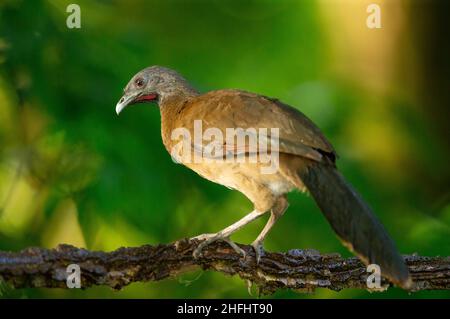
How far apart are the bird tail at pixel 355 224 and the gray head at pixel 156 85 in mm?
1078

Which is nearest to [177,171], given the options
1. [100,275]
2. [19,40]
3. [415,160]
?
[19,40]

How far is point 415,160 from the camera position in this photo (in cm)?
560

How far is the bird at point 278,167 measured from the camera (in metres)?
2.91

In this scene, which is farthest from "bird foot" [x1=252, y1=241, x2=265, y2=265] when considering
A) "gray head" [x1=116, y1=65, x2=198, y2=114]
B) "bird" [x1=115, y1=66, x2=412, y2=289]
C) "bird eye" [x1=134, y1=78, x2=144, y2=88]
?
"bird eye" [x1=134, y1=78, x2=144, y2=88]

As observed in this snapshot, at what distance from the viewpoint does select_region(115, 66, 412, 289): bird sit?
2.91 metres

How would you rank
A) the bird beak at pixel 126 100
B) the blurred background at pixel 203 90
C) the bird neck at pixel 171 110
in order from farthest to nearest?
the blurred background at pixel 203 90 < the bird beak at pixel 126 100 < the bird neck at pixel 171 110

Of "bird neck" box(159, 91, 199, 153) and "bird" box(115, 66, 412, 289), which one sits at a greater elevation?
"bird neck" box(159, 91, 199, 153)

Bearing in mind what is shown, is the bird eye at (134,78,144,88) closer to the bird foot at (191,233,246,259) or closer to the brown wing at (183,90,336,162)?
the brown wing at (183,90,336,162)

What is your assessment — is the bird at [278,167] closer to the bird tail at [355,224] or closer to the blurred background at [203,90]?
the bird tail at [355,224]

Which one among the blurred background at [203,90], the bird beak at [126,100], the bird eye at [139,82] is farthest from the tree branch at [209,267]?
the bird eye at [139,82]

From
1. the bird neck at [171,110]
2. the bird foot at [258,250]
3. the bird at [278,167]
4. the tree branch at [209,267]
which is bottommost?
the tree branch at [209,267]

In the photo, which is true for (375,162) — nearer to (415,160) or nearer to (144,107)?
(415,160)

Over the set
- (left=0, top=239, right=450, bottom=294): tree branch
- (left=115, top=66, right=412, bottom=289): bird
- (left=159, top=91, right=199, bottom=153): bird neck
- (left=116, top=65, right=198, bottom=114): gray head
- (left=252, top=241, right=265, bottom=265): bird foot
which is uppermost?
(left=116, top=65, right=198, bottom=114): gray head

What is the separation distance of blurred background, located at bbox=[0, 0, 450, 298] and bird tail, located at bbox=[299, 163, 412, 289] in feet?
3.32
